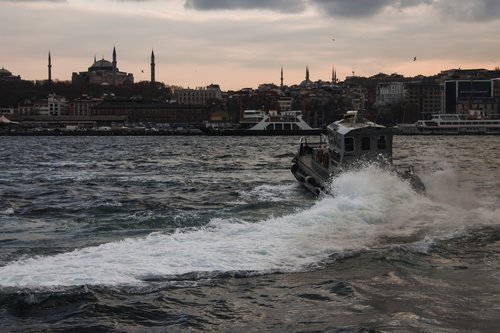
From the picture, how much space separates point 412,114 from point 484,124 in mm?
45605

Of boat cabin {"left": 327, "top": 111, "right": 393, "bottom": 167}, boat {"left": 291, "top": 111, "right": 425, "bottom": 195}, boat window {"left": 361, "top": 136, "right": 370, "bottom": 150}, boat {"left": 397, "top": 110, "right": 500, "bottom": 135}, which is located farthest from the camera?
boat {"left": 397, "top": 110, "right": 500, "bottom": 135}

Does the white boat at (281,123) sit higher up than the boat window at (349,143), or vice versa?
the white boat at (281,123)

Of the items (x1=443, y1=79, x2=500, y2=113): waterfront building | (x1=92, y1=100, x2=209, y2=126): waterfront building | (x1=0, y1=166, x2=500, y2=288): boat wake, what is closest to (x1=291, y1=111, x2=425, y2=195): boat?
(x1=0, y1=166, x2=500, y2=288): boat wake

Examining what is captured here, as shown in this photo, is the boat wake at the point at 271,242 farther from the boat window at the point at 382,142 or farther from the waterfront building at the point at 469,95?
the waterfront building at the point at 469,95

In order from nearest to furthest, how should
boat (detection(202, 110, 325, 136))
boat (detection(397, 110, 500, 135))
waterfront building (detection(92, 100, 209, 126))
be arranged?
boat (detection(202, 110, 325, 136)) → boat (detection(397, 110, 500, 135)) → waterfront building (detection(92, 100, 209, 126))

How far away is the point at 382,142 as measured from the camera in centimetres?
2436

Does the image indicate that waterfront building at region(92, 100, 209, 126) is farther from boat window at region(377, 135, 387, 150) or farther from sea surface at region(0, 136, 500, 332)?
sea surface at region(0, 136, 500, 332)

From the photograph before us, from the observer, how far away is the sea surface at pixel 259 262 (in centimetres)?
976

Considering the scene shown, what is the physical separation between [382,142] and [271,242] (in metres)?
11.1

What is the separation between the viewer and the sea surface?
9.76m

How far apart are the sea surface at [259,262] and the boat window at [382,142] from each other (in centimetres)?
134

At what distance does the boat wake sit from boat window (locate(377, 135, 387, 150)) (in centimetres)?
328

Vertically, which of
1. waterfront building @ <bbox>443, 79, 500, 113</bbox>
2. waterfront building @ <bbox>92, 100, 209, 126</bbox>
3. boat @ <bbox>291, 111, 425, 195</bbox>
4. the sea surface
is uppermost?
waterfront building @ <bbox>443, 79, 500, 113</bbox>

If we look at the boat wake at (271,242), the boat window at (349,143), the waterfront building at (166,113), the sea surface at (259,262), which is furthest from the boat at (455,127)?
the boat wake at (271,242)
